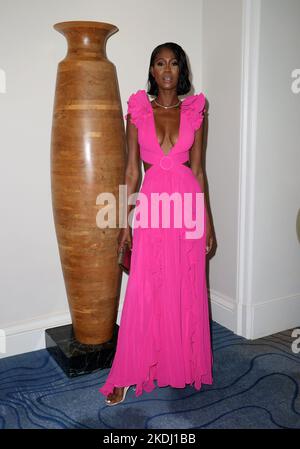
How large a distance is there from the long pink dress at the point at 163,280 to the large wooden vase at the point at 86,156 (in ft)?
0.59

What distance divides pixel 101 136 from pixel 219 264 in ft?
3.72

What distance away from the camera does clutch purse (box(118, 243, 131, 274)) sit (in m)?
1.84

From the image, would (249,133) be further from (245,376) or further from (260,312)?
(245,376)

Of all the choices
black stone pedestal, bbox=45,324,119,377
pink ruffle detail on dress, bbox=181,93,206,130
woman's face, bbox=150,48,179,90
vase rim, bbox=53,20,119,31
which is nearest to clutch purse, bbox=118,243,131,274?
black stone pedestal, bbox=45,324,119,377

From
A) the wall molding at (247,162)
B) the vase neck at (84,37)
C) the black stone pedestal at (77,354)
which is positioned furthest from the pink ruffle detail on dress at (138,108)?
the black stone pedestal at (77,354)

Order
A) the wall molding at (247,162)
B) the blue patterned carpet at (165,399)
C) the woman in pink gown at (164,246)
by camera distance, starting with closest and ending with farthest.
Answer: the blue patterned carpet at (165,399)
the woman in pink gown at (164,246)
the wall molding at (247,162)

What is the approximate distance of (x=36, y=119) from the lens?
6.94 feet

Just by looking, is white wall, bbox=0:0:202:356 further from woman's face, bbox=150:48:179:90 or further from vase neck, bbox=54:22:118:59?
woman's face, bbox=150:48:179:90

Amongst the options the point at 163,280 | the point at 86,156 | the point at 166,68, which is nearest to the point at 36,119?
the point at 86,156

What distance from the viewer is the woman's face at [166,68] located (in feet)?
5.73

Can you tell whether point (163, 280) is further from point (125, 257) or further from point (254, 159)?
point (254, 159)

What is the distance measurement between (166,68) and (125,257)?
0.82 metres

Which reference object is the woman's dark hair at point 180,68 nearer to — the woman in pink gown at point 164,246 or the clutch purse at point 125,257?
the woman in pink gown at point 164,246
